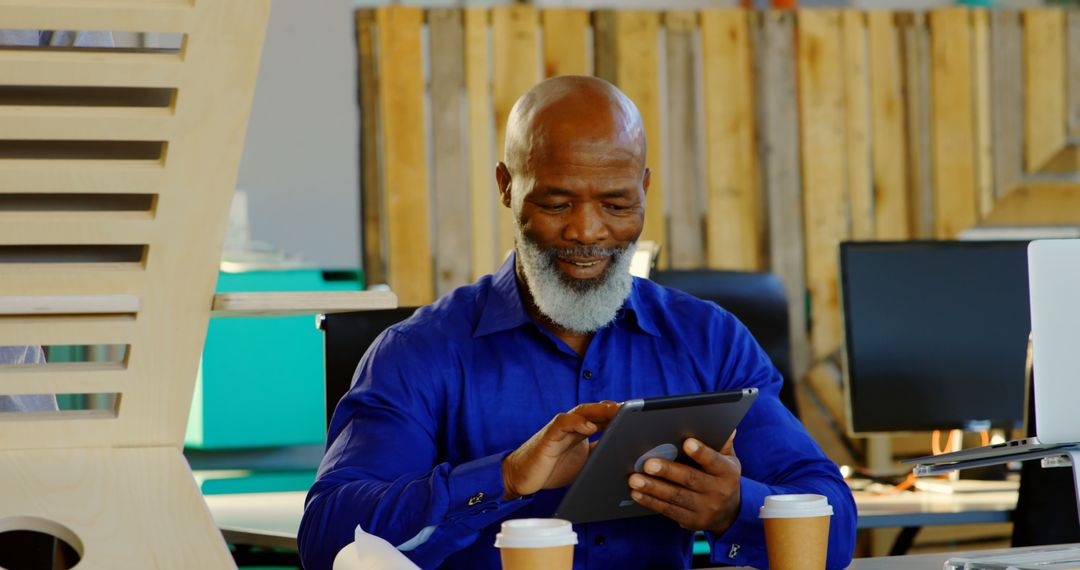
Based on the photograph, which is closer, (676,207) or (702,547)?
(702,547)

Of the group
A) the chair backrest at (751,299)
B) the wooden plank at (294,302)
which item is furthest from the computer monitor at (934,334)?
the wooden plank at (294,302)

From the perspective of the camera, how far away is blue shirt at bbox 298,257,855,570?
5.58 ft

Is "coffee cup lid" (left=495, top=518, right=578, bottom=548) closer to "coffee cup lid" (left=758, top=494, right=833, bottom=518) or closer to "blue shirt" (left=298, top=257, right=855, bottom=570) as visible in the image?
"coffee cup lid" (left=758, top=494, right=833, bottom=518)

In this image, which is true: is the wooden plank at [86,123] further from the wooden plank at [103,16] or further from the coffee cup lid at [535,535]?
the coffee cup lid at [535,535]

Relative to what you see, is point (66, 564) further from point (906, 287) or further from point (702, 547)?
point (906, 287)

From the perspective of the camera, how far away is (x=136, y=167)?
89 cm

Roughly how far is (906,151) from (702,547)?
276cm

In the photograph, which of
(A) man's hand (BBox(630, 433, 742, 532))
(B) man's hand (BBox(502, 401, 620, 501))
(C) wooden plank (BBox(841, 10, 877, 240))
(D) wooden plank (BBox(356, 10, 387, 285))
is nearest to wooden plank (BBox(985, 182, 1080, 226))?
(C) wooden plank (BBox(841, 10, 877, 240))

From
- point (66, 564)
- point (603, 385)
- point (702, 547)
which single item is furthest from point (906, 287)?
point (66, 564)

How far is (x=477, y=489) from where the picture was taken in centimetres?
161

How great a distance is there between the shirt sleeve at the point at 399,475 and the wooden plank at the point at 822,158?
3.23 meters

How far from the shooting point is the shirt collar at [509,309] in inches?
76.3

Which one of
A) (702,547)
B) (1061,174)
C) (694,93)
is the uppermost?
(694,93)

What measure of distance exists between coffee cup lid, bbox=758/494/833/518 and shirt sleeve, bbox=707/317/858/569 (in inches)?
13.1
